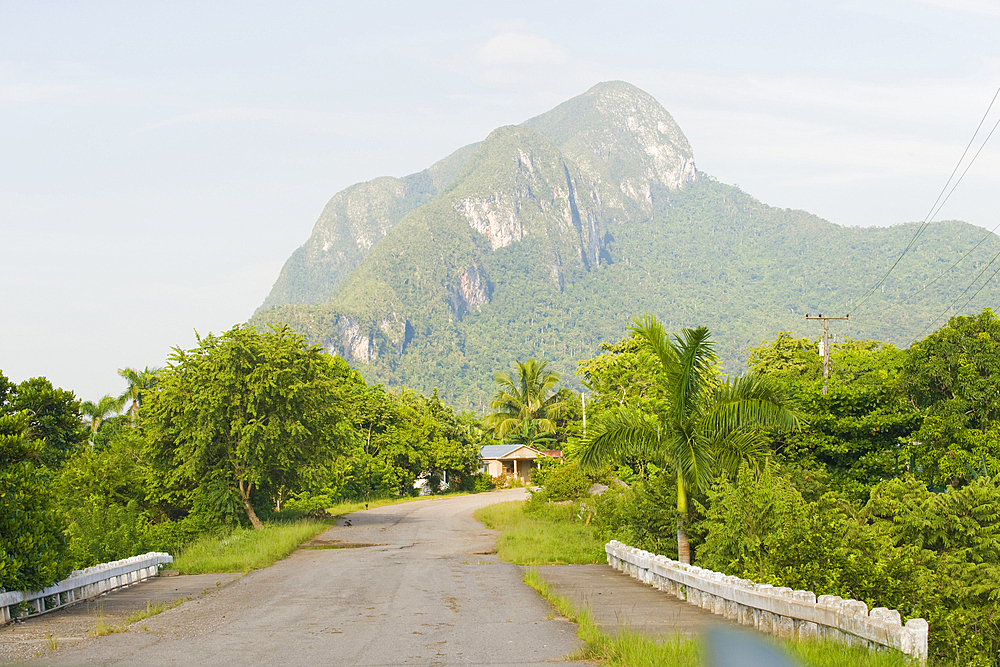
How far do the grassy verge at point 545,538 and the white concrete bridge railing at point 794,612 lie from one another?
6544mm

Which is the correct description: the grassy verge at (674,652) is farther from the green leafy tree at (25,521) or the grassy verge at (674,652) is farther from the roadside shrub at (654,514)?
the green leafy tree at (25,521)

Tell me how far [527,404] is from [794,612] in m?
75.9

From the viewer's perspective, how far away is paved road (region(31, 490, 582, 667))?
9195 millimetres

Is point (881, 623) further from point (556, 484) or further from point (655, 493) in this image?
point (556, 484)

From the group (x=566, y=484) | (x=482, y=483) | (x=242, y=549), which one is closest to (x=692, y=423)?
(x=242, y=549)

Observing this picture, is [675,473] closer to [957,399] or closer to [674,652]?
[674,652]

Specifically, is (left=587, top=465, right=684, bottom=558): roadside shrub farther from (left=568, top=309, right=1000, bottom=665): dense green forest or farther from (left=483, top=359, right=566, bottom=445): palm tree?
(left=483, top=359, right=566, bottom=445): palm tree

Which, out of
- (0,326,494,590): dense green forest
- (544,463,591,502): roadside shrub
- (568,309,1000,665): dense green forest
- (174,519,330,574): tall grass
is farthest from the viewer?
(544,463,591,502): roadside shrub

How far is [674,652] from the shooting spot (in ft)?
26.9

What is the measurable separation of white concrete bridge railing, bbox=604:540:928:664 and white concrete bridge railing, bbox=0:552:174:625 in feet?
31.5

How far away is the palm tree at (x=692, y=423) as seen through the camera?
15711mm

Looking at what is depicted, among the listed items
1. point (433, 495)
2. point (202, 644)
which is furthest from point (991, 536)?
point (433, 495)

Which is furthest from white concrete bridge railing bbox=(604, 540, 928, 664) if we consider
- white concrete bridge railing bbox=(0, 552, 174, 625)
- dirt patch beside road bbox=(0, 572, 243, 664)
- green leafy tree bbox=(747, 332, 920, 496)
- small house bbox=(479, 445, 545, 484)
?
small house bbox=(479, 445, 545, 484)

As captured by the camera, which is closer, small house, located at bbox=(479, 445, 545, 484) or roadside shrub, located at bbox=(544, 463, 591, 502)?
roadside shrub, located at bbox=(544, 463, 591, 502)
